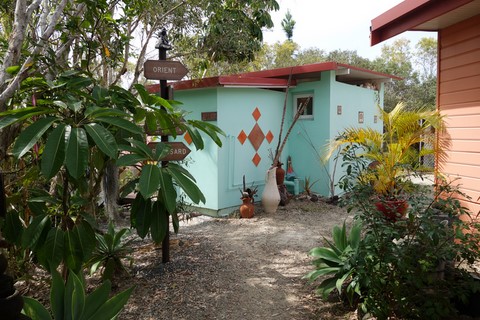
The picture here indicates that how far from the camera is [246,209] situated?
281 inches

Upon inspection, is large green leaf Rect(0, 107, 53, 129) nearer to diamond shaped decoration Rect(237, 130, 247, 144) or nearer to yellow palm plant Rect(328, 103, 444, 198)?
yellow palm plant Rect(328, 103, 444, 198)

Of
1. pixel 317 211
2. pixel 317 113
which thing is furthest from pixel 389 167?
pixel 317 113

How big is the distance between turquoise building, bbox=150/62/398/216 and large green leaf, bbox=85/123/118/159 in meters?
5.04

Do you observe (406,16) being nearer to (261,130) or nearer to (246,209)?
(246,209)

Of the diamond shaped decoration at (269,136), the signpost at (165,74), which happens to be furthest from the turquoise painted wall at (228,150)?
the signpost at (165,74)

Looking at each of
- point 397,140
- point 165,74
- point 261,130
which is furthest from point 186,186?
point 261,130

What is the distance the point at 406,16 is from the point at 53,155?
376 cm

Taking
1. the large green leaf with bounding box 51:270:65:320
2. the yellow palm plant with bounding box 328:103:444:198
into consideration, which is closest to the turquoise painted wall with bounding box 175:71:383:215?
the yellow palm plant with bounding box 328:103:444:198

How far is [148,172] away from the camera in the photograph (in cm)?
221

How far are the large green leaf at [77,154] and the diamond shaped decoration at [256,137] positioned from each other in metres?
6.19

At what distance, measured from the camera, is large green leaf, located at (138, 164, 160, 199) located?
208cm

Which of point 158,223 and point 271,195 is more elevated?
point 158,223

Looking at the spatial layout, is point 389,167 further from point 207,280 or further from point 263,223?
point 207,280

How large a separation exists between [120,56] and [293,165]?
18.0 ft
